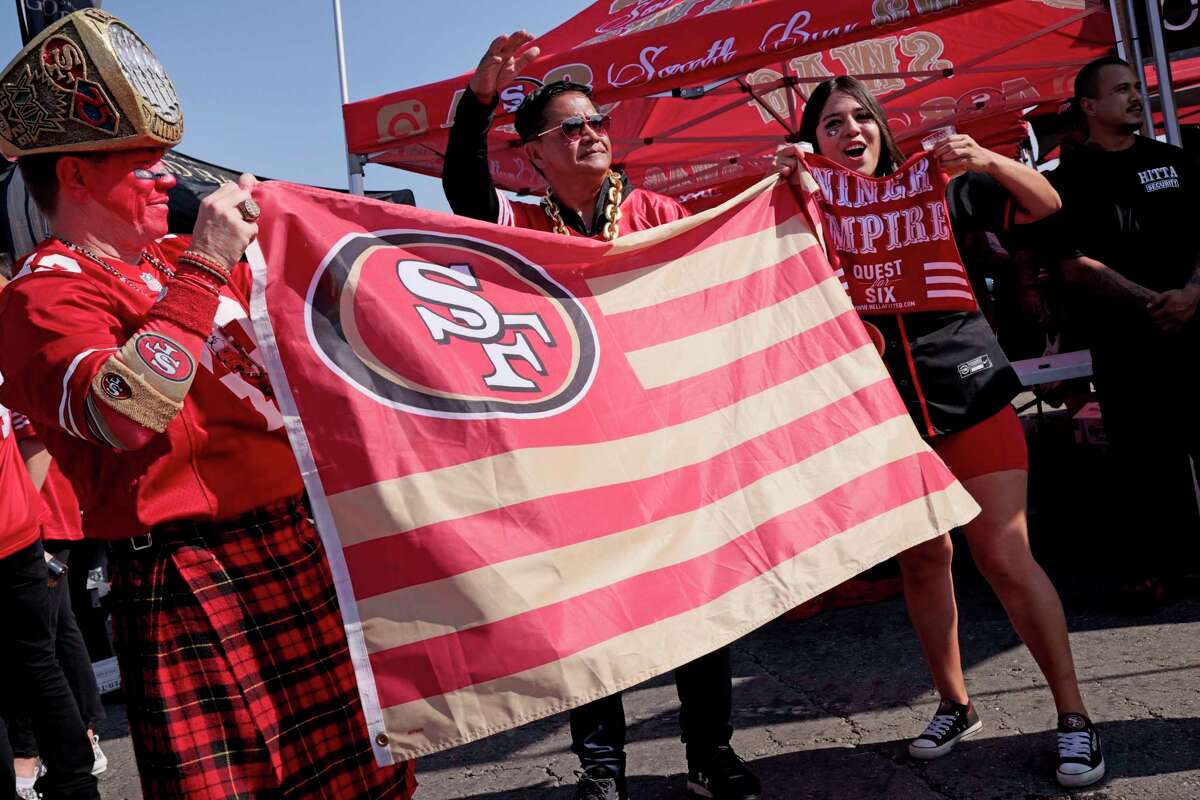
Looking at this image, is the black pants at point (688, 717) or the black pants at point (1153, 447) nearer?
the black pants at point (688, 717)

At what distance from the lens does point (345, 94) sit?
332 inches

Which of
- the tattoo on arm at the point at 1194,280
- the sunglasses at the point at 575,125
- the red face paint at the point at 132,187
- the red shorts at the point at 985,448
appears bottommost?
the red shorts at the point at 985,448

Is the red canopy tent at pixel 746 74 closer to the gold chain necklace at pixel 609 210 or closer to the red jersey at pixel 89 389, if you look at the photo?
the gold chain necklace at pixel 609 210

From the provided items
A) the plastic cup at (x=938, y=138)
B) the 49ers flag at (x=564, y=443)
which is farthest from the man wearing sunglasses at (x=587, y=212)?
the plastic cup at (x=938, y=138)

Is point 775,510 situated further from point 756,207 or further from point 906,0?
point 906,0

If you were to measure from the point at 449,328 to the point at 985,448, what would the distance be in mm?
1547

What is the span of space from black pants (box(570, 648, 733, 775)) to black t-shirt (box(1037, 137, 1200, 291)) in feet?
7.87

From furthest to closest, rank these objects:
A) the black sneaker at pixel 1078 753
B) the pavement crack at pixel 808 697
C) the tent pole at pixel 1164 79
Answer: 1. the tent pole at pixel 1164 79
2. the pavement crack at pixel 808 697
3. the black sneaker at pixel 1078 753

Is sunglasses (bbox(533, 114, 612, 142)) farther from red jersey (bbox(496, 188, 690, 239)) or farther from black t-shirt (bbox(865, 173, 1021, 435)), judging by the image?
black t-shirt (bbox(865, 173, 1021, 435))

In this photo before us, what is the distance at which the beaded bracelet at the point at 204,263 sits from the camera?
74.1 inches

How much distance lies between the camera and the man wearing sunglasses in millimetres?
2914

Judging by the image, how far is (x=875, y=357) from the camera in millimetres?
2795

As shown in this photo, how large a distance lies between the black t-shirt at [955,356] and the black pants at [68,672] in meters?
3.01

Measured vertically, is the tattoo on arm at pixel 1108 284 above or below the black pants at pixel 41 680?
above
